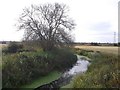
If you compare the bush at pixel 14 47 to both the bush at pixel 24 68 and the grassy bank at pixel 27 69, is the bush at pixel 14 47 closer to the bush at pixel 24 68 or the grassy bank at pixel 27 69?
the grassy bank at pixel 27 69

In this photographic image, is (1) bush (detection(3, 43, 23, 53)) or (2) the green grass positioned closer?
(2) the green grass

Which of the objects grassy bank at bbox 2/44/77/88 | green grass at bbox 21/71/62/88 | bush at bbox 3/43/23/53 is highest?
bush at bbox 3/43/23/53

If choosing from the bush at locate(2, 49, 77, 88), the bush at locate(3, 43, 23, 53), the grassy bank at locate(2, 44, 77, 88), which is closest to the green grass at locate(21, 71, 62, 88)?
the grassy bank at locate(2, 44, 77, 88)

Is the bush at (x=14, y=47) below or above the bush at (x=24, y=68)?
above

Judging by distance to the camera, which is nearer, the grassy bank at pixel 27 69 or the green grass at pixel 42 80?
the grassy bank at pixel 27 69

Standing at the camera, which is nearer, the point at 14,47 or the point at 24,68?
the point at 24,68

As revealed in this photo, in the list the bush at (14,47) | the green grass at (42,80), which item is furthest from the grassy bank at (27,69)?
the bush at (14,47)

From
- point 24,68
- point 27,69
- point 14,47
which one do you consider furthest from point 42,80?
point 14,47

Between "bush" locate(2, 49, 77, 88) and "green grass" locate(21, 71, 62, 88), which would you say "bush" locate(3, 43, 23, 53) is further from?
"green grass" locate(21, 71, 62, 88)

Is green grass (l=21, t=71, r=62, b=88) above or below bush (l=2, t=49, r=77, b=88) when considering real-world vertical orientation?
below

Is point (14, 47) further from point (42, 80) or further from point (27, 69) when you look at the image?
point (42, 80)

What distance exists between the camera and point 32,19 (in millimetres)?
33781

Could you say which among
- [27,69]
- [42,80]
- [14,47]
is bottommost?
[42,80]

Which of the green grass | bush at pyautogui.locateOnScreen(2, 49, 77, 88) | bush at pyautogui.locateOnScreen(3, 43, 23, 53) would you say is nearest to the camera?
bush at pyautogui.locateOnScreen(2, 49, 77, 88)
